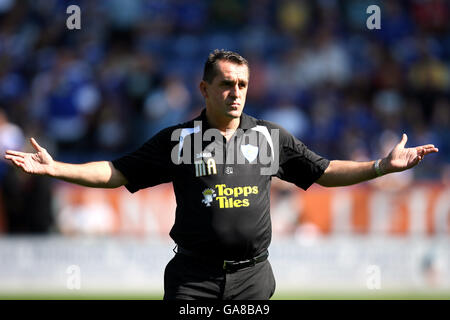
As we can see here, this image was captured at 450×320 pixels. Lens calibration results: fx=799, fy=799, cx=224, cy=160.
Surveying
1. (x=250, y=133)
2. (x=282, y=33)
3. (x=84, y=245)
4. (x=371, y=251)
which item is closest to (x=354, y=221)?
(x=371, y=251)

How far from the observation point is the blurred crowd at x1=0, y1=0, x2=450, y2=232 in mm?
15750

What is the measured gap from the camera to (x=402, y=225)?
1331cm

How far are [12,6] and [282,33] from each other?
6.74 meters

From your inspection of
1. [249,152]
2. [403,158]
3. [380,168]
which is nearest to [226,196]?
[249,152]

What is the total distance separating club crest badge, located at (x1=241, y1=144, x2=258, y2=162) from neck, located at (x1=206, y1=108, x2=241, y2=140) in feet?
0.55

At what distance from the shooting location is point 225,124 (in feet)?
20.2

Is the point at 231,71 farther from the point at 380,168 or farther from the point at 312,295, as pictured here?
the point at 312,295

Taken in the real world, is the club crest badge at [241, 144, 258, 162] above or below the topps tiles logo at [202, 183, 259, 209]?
above

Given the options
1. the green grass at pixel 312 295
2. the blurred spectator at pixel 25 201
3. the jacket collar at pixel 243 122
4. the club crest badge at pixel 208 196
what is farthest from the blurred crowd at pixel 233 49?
the club crest badge at pixel 208 196

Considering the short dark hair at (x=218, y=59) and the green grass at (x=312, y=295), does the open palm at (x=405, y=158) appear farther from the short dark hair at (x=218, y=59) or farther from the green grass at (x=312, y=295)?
the green grass at (x=312, y=295)

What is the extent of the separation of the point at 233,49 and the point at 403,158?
1212 centimetres

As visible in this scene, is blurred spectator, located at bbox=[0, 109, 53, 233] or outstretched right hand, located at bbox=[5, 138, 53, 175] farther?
blurred spectator, located at bbox=[0, 109, 53, 233]

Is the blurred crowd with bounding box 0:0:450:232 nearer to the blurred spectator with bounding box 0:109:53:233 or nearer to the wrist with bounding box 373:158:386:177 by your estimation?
the blurred spectator with bounding box 0:109:53:233

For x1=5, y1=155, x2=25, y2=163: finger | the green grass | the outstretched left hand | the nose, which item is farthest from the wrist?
the green grass
